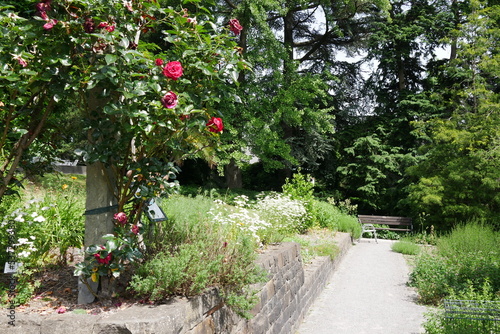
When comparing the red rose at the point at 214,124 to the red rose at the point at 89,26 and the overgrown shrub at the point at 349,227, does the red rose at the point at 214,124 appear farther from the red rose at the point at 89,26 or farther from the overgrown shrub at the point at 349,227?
the overgrown shrub at the point at 349,227

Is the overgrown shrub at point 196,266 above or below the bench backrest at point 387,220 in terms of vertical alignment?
above

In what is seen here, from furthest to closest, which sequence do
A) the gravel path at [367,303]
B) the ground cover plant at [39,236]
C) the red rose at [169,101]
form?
the gravel path at [367,303] < the ground cover plant at [39,236] < the red rose at [169,101]

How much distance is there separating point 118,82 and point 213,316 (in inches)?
65.6

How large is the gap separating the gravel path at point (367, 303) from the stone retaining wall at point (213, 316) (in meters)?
0.35

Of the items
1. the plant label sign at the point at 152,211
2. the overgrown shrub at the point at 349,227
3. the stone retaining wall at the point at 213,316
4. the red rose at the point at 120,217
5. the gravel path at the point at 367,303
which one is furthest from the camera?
the overgrown shrub at the point at 349,227

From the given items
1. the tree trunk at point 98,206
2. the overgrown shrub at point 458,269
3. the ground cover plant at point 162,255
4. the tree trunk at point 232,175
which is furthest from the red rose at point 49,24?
the tree trunk at point 232,175

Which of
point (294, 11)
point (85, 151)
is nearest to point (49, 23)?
point (85, 151)

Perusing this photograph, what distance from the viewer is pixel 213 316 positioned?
9.16 ft

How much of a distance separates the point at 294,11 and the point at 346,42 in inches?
115

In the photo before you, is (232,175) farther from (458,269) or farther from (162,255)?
(162,255)

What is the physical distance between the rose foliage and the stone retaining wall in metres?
0.34

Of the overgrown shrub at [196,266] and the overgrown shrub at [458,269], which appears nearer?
the overgrown shrub at [196,266]

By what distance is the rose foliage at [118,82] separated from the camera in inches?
89.0

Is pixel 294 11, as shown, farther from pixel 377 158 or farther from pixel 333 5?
pixel 377 158
